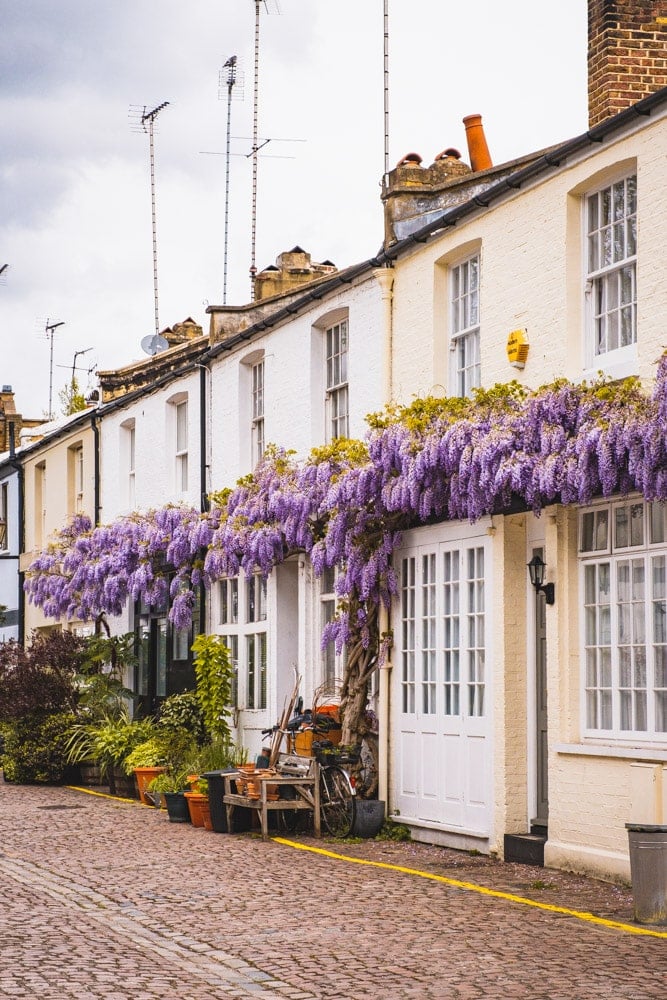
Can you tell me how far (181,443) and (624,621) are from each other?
40.0 feet

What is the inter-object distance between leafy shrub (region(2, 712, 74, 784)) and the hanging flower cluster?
7.41 ft

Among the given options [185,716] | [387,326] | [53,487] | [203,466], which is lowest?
[185,716]

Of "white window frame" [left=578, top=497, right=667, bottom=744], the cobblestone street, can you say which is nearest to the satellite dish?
the cobblestone street

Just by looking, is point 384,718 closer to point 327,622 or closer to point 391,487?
point 327,622

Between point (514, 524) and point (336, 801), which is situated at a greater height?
point (514, 524)

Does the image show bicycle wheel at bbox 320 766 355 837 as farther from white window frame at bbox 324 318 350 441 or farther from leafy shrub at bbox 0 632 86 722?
leafy shrub at bbox 0 632 86 722

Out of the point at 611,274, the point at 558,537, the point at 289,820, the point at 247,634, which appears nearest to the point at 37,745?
the point at 247,634

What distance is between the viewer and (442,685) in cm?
1462

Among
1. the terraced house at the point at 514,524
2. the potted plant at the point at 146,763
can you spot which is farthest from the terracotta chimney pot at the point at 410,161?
the potted plant at the point at 146,763

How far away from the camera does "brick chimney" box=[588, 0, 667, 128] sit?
45.4 feet

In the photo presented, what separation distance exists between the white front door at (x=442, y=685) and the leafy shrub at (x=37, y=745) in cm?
837

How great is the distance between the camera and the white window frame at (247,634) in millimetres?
19531

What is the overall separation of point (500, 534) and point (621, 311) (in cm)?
248

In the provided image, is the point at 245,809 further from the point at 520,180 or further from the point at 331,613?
the point at 520,180
